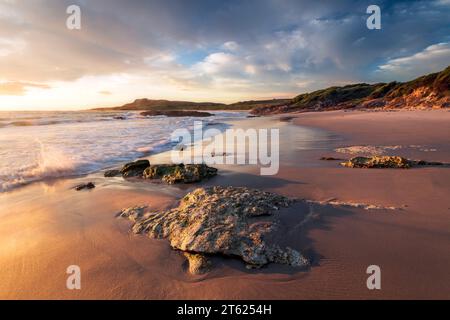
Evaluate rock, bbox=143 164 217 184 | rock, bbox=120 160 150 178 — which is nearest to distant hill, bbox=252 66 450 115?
rock, bbox=143 164 217 184

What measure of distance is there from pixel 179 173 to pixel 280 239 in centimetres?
323

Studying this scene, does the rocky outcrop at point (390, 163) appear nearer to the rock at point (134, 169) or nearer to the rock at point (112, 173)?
the rock at point (134, 169)

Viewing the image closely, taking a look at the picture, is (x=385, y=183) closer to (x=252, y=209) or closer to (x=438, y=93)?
(x=252, y=209)

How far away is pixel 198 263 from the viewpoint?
2.68 metres

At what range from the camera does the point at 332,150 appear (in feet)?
28.5

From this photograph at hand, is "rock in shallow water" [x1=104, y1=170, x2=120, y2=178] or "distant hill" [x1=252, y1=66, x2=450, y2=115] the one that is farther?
"distant hill" [x1=252, y1=66, x2=450, y2=115]

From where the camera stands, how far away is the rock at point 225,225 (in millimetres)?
2739

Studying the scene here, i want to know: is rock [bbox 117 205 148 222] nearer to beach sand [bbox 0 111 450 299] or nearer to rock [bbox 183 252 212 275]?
beach sand [bbox 0 111 450 299]

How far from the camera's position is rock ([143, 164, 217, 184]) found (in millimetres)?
5680

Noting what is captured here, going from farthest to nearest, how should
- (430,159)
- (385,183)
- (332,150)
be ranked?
(332,150) < (430,159) < (385,183)

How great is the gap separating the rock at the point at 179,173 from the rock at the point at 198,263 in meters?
2.91

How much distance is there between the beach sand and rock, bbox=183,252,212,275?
71 millimetres
